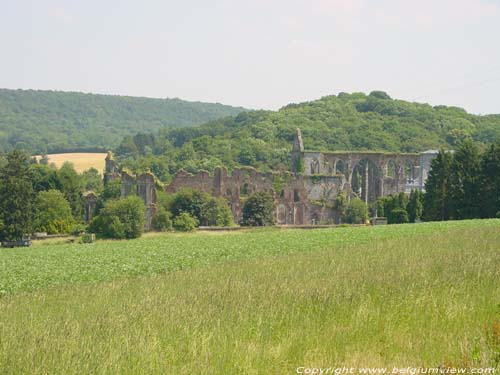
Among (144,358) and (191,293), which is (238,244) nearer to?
(191,293)

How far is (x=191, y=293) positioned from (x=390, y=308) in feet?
13.0

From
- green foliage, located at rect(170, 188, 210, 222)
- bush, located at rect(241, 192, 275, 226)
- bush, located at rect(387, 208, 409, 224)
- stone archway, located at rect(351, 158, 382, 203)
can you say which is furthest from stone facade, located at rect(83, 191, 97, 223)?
stone archway, located at rect(351, 158, 382, 203)

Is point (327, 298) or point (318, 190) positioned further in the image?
point (318, 190)

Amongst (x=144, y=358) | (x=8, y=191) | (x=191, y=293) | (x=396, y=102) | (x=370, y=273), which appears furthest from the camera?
(x=396, y=102)

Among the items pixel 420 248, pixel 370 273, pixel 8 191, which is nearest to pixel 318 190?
pixel 8 191

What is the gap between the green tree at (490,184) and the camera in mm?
53938

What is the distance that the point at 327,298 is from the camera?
1228cm

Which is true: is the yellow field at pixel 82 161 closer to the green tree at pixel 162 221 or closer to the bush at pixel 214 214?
the bush at pixel 214 214

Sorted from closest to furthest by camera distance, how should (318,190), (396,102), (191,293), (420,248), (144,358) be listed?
(144,358)
(191,293)
(420,248)
(318,190)
(396,102)

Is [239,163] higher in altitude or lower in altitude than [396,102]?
lower

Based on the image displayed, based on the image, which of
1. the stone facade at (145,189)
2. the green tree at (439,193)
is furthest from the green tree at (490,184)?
the stone facade at (145,189)

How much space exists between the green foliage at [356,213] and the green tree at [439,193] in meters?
13.4

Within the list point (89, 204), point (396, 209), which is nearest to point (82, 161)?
point (89, 204)

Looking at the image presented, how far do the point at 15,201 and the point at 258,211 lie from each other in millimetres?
23795
